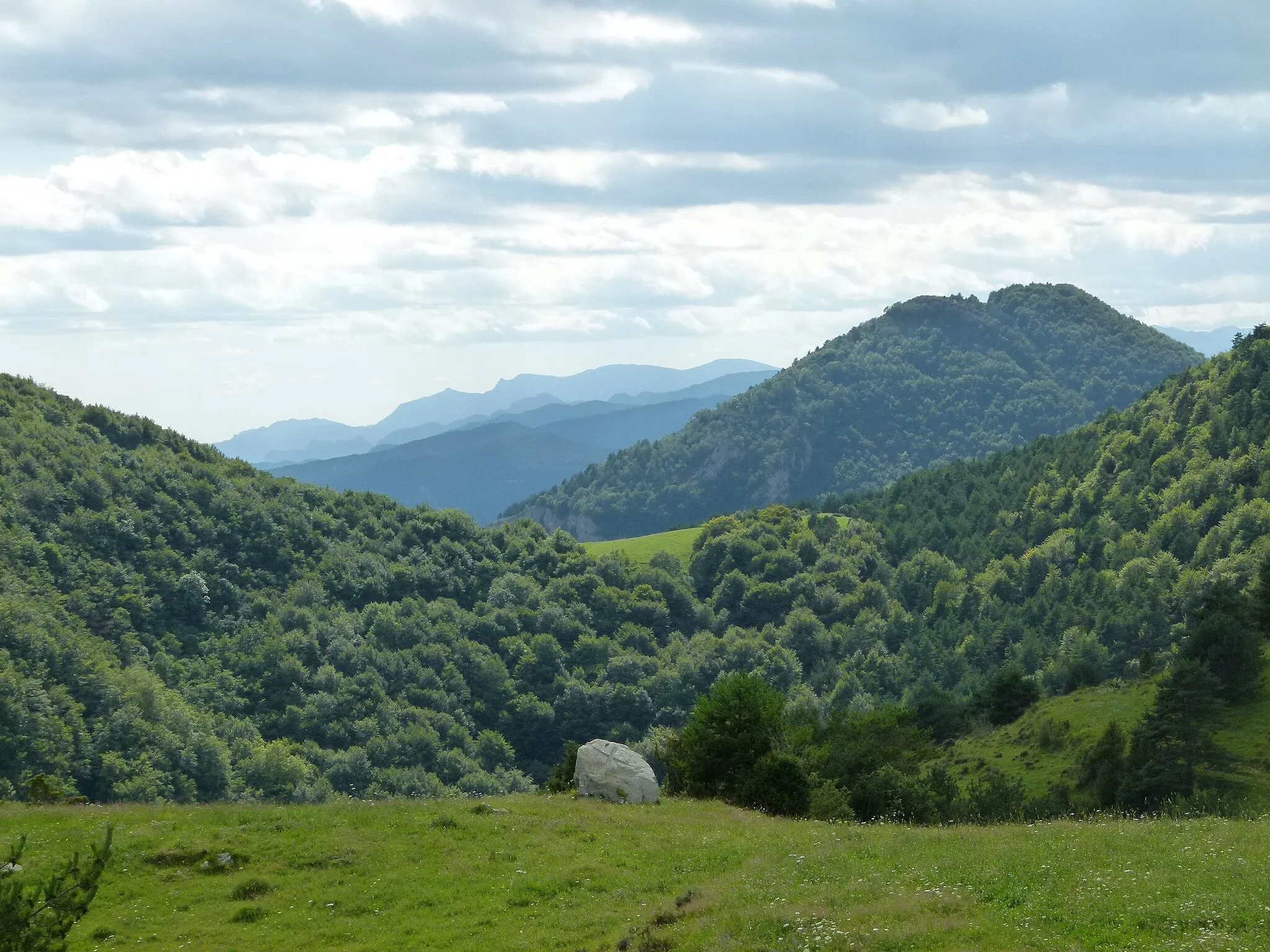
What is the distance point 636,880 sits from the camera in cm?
2548

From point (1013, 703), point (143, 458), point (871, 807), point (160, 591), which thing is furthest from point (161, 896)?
point (143, 458)

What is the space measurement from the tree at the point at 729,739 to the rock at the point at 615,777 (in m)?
2.60

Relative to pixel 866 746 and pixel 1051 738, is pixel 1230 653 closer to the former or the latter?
pixel 1051 738

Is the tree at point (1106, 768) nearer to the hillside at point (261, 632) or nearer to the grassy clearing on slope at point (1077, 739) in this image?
the grassy clearing on slope at point (1077, 739)

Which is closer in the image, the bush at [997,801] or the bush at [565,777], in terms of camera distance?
the bush at [565,777]

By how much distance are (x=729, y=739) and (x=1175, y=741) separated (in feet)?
114

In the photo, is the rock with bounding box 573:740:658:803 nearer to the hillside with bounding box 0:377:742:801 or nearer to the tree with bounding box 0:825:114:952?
the tree with bounding box 0:825:114:952

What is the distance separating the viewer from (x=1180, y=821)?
1052 inches

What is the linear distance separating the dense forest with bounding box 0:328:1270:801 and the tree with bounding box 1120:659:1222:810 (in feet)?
A: 89.7

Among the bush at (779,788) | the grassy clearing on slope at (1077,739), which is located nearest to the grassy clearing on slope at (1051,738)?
the grassy clearing on slope at (1077,739)

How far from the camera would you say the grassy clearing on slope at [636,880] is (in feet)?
61.4

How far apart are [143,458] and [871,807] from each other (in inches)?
4853

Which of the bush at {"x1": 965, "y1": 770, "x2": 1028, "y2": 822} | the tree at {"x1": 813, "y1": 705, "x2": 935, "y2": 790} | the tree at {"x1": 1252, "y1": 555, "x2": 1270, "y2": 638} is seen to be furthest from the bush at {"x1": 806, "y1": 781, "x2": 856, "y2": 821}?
the tree at {"x1": 1252, "y1": 555, "x2": 1270, "y2": 638}

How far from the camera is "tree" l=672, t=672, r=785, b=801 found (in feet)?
123
